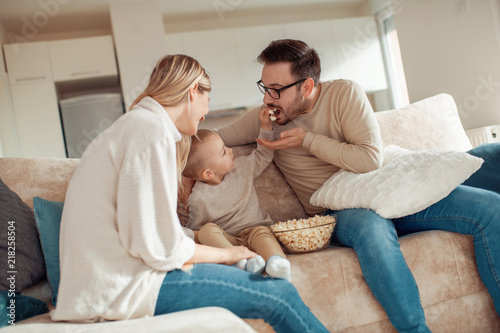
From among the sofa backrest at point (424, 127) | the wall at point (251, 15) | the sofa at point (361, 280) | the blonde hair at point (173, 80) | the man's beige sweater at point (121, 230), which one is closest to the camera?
the man's beige sweater at point (121, 230)

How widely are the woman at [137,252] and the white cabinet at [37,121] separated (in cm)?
421

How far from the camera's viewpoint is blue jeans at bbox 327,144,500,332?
1.34 m

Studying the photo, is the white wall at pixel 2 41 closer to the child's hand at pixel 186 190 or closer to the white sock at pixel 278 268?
the child's hand at pixel 186 190

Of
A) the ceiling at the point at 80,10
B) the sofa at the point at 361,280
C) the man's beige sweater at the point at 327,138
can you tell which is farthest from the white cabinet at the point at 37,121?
the man's beige sweater at the point at 327,138

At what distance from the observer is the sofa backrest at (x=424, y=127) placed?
2.21 meters

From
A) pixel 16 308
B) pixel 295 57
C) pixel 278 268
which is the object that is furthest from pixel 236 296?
pixel 295 57

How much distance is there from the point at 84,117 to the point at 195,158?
366cm

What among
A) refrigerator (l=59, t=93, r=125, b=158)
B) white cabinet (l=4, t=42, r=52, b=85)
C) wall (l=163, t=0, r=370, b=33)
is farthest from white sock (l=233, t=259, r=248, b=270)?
wall (l=163, t=0, r=370, b=33)

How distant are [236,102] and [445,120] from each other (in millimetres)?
3356

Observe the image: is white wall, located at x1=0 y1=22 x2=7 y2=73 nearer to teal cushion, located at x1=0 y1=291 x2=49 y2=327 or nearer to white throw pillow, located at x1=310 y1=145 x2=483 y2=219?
teal cushion, located at x1=0 y1=291 x2=49 y2=327

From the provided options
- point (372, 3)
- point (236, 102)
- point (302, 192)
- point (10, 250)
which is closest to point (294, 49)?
point (302, 192)

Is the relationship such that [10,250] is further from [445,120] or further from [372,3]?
[372,3]

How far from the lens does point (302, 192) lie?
6.35 feet

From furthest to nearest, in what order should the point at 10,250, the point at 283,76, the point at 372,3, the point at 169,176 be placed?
the point at 372,3, the point at 283,76, the point at 10,250, the point at 169,176
